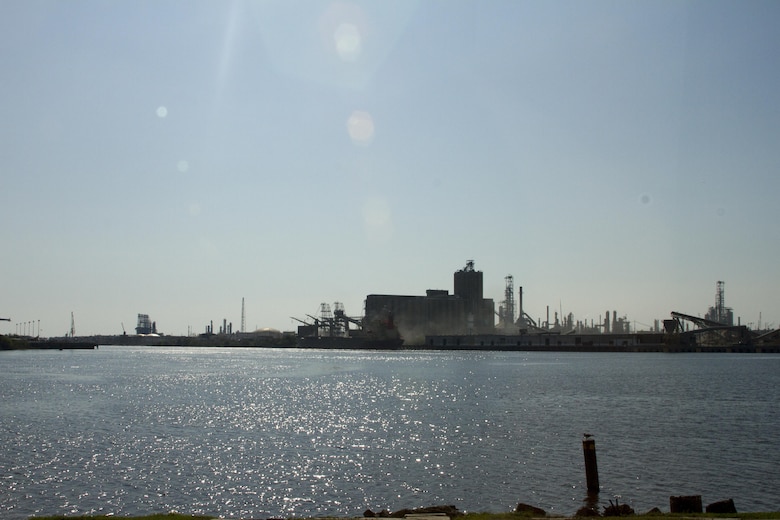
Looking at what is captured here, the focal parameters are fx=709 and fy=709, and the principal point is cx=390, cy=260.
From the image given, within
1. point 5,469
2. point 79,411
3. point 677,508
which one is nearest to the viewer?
point 677,508

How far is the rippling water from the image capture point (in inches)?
1062

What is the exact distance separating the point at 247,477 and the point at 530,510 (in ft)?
46.8

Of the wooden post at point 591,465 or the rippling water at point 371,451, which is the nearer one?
the wooden post at point 591,465

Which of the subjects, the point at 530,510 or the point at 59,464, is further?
the point at 59,464

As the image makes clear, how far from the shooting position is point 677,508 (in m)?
20.3

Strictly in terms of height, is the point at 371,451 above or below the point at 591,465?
below

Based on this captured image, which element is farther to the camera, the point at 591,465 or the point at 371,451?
the point at 371,451

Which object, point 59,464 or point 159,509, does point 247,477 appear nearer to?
point 159,509

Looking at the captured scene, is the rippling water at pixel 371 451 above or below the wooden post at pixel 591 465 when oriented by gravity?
below

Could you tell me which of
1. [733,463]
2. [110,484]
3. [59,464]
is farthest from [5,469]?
[733,463]

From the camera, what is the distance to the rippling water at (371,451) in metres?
27.0

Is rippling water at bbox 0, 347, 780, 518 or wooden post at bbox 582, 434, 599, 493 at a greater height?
wooden post at bbox 582, 434, 599, 493

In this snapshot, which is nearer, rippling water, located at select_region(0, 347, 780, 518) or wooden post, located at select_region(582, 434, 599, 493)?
wooden post, located at select_region(582, 434, 599, 493)

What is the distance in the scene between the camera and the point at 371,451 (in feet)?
123
